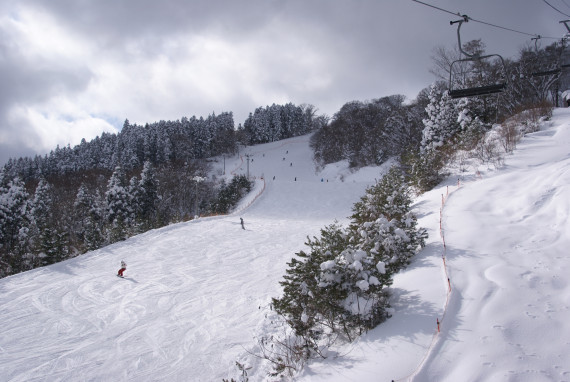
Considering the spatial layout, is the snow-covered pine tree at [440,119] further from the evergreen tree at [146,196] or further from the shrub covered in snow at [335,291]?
the evergreen tree at [146,196]

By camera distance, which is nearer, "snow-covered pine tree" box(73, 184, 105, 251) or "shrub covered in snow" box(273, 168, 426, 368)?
"shrub covered in snow" box(273, 168, 426, 368)

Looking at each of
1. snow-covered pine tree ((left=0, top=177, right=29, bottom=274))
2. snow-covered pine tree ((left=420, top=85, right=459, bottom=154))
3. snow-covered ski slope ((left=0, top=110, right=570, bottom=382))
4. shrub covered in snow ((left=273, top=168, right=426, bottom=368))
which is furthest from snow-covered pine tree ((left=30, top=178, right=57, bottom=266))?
snow-covered pine tree ((left=420, top=85, right=459, bottom=154))

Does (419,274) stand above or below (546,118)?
below

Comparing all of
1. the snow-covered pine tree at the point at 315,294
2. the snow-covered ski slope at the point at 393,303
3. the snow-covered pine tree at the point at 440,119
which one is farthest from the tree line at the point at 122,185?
the snow-covered pine tree at the point at 440,119

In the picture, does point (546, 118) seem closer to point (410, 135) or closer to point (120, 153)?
point (410, 135)

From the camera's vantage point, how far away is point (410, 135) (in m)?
45.6

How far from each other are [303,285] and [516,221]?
6717 mm

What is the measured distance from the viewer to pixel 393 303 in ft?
22.9

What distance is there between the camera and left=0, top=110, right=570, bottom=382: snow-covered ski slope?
5.11 metres

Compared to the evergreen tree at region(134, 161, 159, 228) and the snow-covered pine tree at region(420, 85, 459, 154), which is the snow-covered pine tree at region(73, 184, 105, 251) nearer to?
the evergreen tree at region(134, 161, 159, 228)

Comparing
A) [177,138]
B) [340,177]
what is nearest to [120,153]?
[177,138]

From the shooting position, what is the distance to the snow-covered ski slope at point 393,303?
16.8 ft

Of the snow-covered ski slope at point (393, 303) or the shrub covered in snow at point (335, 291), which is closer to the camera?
the snow-covered ski slope at point (393, 303)

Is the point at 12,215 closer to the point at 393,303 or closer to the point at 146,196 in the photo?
the point at 146,196
